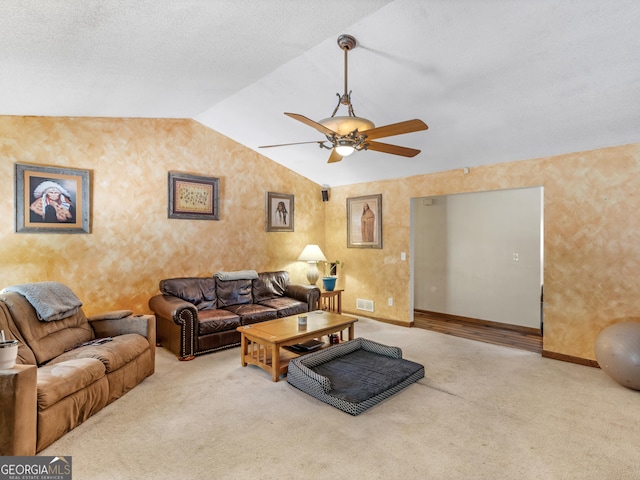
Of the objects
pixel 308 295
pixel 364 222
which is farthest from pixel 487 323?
pixel 308 295

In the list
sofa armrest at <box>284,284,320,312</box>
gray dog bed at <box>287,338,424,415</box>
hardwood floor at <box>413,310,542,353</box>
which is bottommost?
hardwood floor at <box>413,310,542,353</box>

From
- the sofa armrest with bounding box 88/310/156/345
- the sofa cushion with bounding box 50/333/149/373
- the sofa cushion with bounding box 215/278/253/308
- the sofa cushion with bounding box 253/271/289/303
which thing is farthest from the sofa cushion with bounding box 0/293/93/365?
the sofa cushion with bounding box 253/271/289/303

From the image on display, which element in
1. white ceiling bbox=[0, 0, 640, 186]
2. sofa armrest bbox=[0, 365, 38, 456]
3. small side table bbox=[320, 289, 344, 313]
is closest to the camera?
sofa armrest bbox=[0, 365, 38, 456]

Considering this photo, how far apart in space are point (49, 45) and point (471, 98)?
344cm

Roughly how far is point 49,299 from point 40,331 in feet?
0.95

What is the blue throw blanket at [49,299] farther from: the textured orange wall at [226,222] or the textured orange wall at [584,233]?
the textured orange wall at [584,233]

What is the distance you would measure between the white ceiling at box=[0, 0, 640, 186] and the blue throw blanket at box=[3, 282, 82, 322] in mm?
1708

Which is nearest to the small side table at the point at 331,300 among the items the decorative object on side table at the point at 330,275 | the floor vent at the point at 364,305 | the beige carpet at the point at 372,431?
the decorative object on side table at the point at 330,275

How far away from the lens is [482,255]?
18.8 ft

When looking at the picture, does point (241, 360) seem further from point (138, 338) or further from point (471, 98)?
point (471, 98)

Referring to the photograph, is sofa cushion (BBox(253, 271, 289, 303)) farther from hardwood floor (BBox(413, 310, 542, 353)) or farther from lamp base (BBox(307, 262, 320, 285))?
hardwood floor (BBox(413, 310, 542, 353))

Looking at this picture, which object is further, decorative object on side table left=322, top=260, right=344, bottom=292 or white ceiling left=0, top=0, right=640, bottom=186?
decorative object on side table left=322, top=260, right=344, bottom=292

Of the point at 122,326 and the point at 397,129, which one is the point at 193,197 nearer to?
the point at 122,326

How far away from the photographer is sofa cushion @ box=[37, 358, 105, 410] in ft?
7.27
